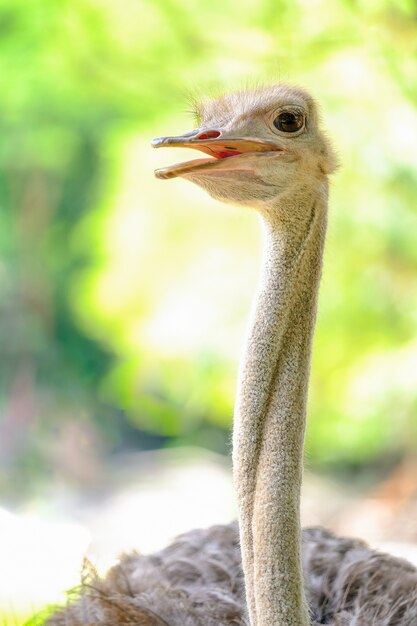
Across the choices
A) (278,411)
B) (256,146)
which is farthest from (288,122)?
(278,411)

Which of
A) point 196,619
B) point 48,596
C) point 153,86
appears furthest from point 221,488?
point 196,619

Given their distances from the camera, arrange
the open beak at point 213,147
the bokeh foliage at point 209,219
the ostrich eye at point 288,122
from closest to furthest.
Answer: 1. the open beak at point 213,147
2. the ostrich eye at point 288,122
3. the bokeh foliage at point 209,219

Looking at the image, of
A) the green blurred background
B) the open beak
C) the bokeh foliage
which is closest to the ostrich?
the open beak

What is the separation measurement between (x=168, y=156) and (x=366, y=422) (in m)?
1.35

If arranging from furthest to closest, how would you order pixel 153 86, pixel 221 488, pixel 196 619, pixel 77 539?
pixel 221 488
pixel 153 86
pixel 77 539
pixel 196 619

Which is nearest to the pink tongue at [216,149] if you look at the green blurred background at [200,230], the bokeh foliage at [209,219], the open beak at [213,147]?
the open beak at [213,147]

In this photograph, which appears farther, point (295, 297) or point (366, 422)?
point (366, 422)

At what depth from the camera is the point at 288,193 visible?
1.26 metres

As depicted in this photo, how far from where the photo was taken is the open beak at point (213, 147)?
1.16m

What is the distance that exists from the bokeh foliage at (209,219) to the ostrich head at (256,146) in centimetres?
129

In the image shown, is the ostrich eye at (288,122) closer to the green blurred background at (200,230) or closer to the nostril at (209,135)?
the nostril at (209,135)

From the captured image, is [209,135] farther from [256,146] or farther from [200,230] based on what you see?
[200,230]

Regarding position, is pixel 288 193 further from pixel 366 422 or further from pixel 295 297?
pixel 366 422

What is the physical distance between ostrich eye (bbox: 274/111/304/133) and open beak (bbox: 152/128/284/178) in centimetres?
→ 3
